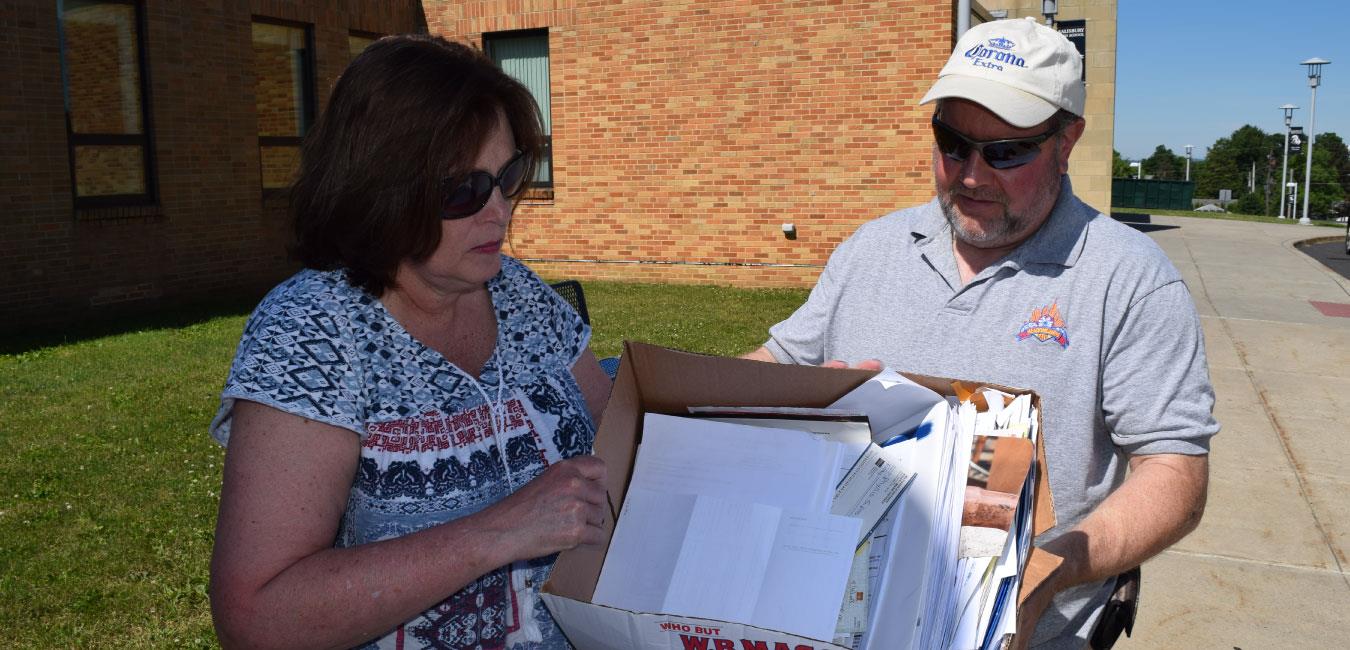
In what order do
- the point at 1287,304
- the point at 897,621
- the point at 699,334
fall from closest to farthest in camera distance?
the point at 897,621
the point at 699,334
the point at 1287,304

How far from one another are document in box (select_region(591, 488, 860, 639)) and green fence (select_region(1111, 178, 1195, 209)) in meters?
49.6

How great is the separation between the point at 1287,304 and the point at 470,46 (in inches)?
575

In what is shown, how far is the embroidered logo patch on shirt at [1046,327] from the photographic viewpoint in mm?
2207

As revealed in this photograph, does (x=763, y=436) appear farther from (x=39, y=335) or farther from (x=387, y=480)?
(x=39, y=335)

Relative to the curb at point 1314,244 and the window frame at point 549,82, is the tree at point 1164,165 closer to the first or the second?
the curb at point 1314,244

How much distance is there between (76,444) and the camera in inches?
249

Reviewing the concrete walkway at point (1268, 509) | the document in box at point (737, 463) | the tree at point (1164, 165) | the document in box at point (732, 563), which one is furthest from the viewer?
the tree at point (1164, 165)

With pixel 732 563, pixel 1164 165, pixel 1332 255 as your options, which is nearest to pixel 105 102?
pixel 732 563

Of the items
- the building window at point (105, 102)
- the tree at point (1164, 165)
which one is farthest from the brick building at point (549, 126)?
the tree at point (1164, 165)

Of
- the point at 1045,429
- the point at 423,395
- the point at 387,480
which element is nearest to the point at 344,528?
the point at 387,480

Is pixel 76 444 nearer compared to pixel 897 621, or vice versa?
pixel 897 621

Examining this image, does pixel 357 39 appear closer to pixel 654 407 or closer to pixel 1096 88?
pixel 1096 88

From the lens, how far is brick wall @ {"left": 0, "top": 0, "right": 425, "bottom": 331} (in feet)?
34.5

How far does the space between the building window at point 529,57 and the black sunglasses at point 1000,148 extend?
42.9 ft
